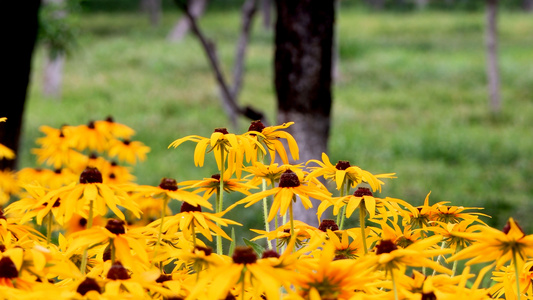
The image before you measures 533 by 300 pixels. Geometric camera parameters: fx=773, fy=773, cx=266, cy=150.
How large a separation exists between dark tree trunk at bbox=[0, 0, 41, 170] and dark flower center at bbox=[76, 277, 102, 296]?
3791mm

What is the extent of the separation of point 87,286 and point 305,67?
3502mm

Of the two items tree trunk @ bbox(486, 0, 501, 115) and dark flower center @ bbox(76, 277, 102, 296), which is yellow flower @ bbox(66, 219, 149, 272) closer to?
dark flower center @ bbox(76, 277, 102, 296)

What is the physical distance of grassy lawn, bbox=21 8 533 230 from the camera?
904cm

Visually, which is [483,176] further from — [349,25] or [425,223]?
[349,25]

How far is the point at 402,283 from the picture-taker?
1427mm

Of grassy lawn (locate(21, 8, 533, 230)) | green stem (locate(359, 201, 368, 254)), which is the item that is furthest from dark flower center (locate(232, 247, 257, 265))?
grassy lawn (locate(21, 8, 533, 230))

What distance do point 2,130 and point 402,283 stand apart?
3845mm

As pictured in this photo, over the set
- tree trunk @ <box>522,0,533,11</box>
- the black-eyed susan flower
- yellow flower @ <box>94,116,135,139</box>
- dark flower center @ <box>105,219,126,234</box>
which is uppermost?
tree trunk @ <box>522,0,533,11</box>

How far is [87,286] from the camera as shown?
1266 millimetres

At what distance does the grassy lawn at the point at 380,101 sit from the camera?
904 cm

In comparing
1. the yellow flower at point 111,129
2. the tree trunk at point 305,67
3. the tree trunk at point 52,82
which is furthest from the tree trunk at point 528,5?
the yellow flower at point 111,129

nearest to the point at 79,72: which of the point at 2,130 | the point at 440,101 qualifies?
the point at 440,101

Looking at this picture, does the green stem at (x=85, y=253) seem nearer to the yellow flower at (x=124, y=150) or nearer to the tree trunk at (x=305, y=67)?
the yellow flower at (x=124, y=150)

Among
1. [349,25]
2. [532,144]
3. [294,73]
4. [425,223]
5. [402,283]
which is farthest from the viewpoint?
[349,25]
